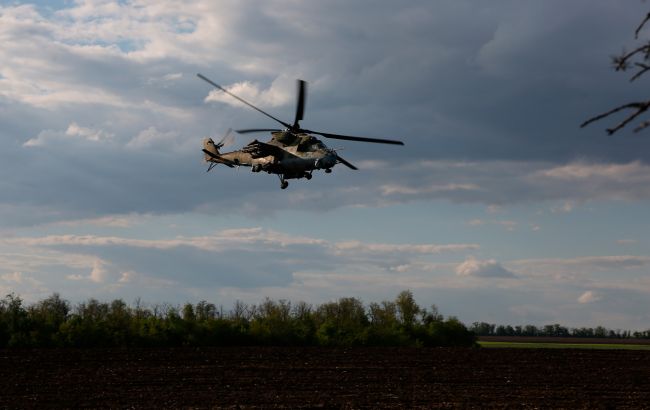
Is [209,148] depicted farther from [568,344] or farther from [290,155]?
[568,344]

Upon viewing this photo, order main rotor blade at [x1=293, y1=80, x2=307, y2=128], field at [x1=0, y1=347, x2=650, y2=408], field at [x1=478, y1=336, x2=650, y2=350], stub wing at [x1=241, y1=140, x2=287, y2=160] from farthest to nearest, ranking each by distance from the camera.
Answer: field at [x1=478, y1=336, x2=650, y2=350] → main rotor blade at [x1=293, y1=80, x2=307, y2=128] → stub wing at [x1=241, y1=140, x2=287, y2=160] → field at [x1=0, y1=347, x2=650, y2=408]

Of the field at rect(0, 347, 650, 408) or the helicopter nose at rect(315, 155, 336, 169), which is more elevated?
the helicopter nose at rect(315, 155, 336, 169)

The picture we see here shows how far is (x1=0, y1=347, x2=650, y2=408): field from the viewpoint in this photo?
107 ft

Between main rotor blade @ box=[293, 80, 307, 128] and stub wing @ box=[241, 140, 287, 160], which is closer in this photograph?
stub wing @ box=[241, 140, 287, 160]

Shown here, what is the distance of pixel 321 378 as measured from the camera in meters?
39.9

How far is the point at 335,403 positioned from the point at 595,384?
16.3 meters

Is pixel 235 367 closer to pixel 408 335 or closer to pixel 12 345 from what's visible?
pixel 12 345

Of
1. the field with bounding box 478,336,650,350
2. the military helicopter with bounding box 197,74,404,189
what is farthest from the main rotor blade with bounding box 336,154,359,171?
the field with bounding box 478,336,650,350

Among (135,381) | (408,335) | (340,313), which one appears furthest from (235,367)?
(340,313)

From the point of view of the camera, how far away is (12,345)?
52.0 metres

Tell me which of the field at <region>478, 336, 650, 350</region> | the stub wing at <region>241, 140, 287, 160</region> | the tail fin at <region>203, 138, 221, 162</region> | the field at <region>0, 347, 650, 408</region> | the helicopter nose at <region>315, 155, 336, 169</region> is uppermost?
the tail fin at <region>203, 138, 221, 162</region>

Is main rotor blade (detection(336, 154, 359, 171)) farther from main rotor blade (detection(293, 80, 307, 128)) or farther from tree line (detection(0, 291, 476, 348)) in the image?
tree line (detection(0, 291, 476, 348))

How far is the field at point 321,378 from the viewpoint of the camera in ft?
107

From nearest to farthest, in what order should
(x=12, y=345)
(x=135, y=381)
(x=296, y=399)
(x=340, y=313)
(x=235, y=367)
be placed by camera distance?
(x=296, y=399)
(x=135, y=381)
(x=235, y=367)
(x=12, y=345)
(x=340, y=313)
